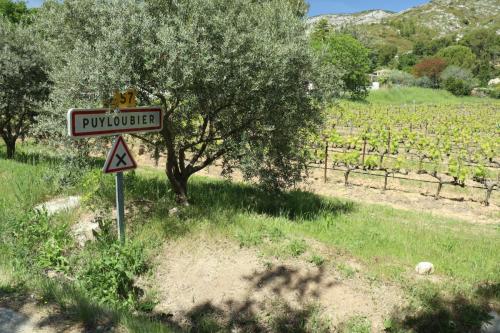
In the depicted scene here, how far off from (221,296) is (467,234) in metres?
6.49

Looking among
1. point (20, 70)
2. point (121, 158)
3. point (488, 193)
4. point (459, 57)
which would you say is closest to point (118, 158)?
point (121, 158)

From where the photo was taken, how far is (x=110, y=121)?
207 inches

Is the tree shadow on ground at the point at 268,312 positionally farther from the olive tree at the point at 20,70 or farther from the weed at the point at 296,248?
the olive tree at the point at 20,70

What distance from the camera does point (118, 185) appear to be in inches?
221

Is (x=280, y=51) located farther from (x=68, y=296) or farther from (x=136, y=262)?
(x=68, y=296)

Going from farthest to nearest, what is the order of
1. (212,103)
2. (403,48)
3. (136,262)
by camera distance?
(403,48) < (212,103) < (136,262)

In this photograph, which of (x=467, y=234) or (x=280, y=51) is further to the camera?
(x=467, y=234)

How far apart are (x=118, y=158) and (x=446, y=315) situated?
456 centimetres

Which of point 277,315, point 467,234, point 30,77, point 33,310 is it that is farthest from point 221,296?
point 30,77

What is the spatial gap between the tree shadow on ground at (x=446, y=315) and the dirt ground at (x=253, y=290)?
0.72 feet

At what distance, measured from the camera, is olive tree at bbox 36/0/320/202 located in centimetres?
664

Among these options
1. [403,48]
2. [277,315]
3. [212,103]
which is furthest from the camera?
[403,48]

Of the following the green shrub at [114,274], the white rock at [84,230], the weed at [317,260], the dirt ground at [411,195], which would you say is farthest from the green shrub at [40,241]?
the dirt ground at [411,195]

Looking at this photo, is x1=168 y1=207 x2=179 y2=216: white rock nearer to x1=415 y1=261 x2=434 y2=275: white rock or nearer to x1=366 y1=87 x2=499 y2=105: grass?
x1=415 y1=261 x2=434 y2=275: white rock
